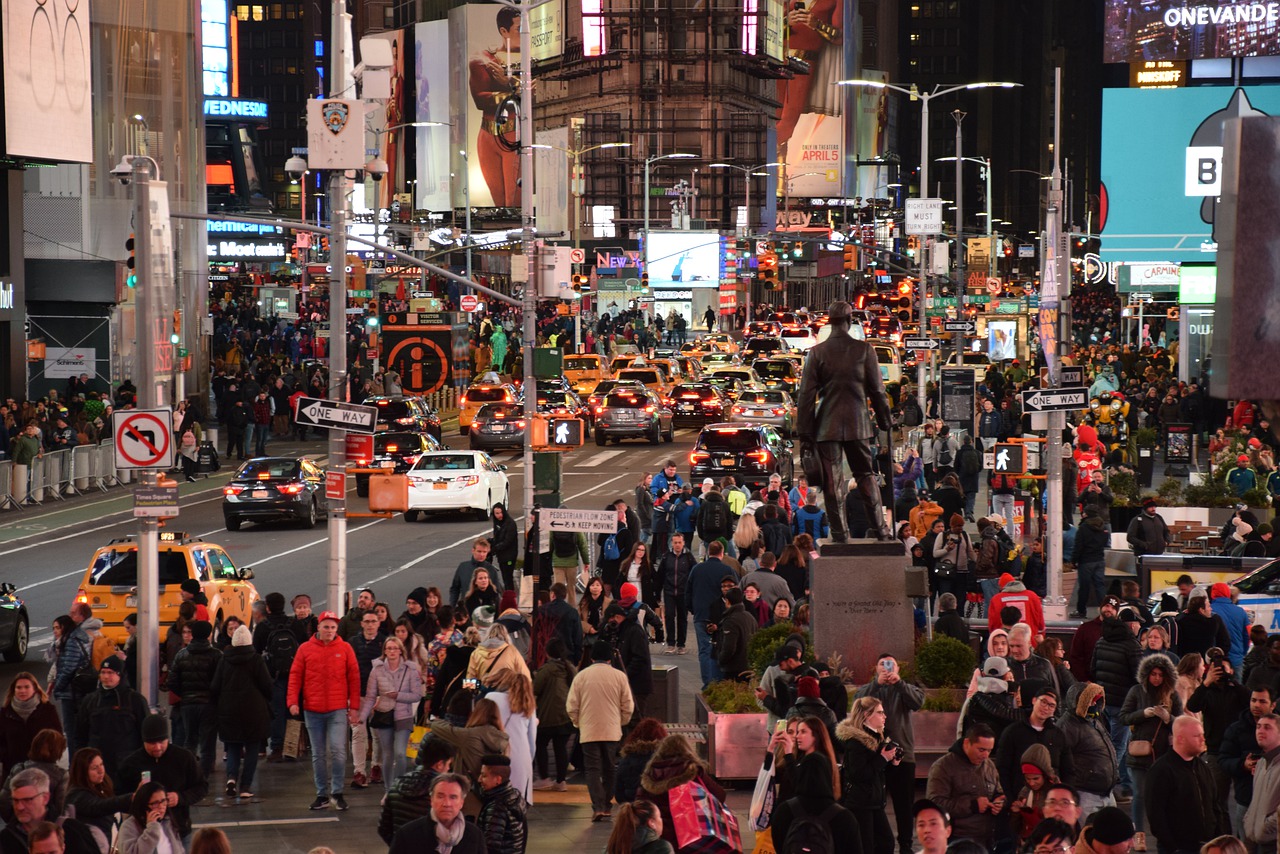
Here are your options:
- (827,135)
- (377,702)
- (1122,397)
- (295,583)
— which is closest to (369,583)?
(295,583)

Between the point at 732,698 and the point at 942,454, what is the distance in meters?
20.3

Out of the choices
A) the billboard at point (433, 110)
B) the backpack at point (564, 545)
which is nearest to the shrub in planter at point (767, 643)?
the backpack at point (564, 545)

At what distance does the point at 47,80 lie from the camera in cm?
4622

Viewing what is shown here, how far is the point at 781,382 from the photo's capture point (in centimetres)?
5819

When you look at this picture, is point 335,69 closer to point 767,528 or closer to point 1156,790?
point 767,528

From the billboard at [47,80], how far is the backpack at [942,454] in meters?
22.4

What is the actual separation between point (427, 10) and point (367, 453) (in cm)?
15060

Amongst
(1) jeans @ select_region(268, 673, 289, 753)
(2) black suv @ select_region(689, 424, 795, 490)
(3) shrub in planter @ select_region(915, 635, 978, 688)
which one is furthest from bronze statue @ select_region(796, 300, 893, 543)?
(2) black suv @ select_region(689, 424, 795, 490)

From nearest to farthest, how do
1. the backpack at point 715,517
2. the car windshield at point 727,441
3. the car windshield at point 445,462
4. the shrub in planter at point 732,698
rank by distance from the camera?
the shrub in planter at point 732,698 → the backpack at point 715,517 → the car windshield at point 445,462 → the car windshield at point 727,441

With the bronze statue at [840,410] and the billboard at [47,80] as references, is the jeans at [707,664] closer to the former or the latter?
the bronze statue at [840,410]

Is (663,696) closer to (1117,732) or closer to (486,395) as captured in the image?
(1117,732)

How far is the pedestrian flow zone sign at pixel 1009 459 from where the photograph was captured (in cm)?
3011

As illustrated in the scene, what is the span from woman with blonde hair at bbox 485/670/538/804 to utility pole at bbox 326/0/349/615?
6.06 m

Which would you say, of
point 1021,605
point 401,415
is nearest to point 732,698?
point 1021,605
